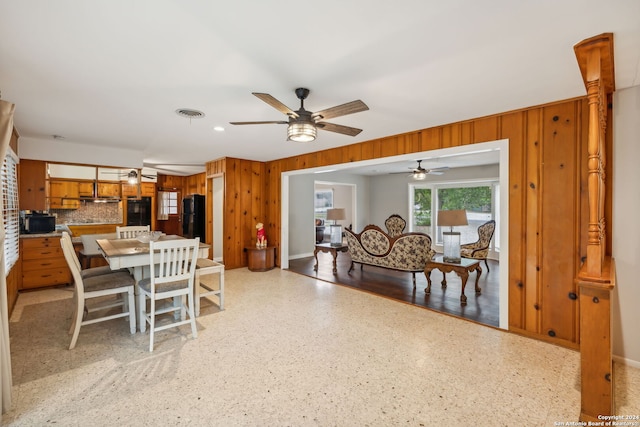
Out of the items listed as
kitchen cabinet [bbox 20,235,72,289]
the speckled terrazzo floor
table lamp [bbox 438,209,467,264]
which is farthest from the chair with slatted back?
table lamp [bbox 438,209,467,264]

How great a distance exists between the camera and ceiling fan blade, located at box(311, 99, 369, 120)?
2.11 meters

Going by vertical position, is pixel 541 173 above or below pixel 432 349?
above

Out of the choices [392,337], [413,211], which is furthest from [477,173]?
[392,337]

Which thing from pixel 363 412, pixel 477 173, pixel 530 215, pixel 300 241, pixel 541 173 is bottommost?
pixel 363 412

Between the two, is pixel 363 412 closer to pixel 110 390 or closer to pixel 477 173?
pixel 110 390

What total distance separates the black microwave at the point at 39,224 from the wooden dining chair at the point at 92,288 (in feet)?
6.99

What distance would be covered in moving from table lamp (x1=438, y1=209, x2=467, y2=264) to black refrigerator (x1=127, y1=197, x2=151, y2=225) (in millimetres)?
6766

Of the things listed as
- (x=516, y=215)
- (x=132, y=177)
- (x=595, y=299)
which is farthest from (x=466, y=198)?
(x=132, y=177)

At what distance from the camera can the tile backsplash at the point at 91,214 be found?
5.60 m

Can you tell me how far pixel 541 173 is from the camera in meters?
2.82

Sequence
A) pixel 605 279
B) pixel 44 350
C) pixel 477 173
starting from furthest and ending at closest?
1. pixel 477 173
2. pixel 44 350
3. pixel 605 279

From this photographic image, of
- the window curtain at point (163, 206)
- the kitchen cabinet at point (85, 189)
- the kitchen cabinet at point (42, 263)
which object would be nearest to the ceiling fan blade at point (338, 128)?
the kitchen cabinet at point (42, 263)

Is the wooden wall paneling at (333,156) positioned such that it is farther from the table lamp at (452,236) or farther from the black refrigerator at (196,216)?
the black refrigerator at (196,216)

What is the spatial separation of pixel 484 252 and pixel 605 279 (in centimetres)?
403
